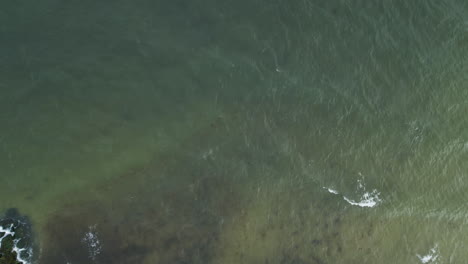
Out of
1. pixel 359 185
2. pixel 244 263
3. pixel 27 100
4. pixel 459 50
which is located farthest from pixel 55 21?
pixel 459 50

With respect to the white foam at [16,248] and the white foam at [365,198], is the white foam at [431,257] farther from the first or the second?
the white foam at [16,248]

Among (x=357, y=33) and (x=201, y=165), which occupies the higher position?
(x=357, y=33)

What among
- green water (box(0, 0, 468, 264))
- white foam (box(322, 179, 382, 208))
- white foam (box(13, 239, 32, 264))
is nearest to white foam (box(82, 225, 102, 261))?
green water (box(0, 0, 468, 264))

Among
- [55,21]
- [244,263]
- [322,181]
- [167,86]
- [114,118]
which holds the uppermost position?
[55,21]

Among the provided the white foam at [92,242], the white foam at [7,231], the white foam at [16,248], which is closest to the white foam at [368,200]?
the white foam at [92,242]

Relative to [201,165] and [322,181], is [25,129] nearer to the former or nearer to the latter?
[201,165]

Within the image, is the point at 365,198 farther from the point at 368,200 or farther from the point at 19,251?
the point at 19,251

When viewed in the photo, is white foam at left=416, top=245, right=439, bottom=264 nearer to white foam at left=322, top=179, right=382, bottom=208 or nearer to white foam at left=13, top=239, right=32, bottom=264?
white foam at left=322, top=179, right=382, bottom=208
